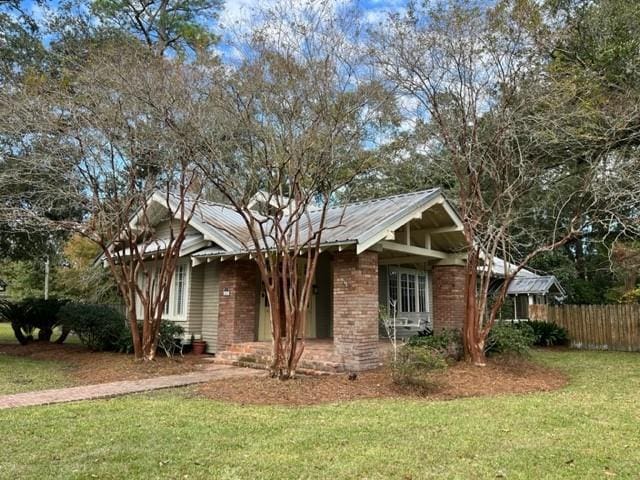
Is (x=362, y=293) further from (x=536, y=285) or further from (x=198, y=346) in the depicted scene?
(x=536, y=285)

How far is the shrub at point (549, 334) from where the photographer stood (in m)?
18.1

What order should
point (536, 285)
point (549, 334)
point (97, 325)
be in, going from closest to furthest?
1. point (97, 325)
2. point (549, 334)
3. point (536, 285)

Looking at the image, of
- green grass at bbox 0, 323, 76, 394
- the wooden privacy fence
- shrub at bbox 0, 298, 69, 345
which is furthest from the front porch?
shrub at bbox 0, 298, 69, 345

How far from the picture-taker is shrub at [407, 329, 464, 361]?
11.0 m

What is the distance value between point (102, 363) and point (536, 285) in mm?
22109

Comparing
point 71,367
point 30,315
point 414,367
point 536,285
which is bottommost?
point 71,367

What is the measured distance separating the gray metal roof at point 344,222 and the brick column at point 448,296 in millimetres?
2622

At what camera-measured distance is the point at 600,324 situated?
685 inches

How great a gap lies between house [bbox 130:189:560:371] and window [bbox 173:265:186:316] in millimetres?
31

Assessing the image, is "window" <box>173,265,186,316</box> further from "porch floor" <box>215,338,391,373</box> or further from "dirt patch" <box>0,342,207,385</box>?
"porch floor" <box>215,338,391,373</box>

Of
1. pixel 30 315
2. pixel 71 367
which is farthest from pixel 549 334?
pixel 30 315

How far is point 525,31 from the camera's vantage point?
1079 centimetres

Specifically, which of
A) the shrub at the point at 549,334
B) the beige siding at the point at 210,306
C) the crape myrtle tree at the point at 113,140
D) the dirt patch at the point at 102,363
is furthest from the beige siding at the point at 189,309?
the shrub at the point at 549,334

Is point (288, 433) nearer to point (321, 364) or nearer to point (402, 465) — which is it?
point (402, 465)
